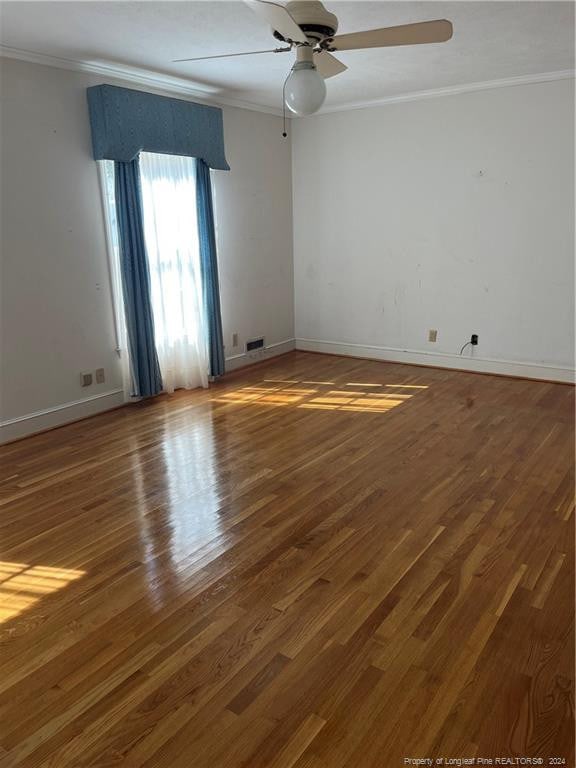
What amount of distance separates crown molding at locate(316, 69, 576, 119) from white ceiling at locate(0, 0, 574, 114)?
A: 72 millimetres

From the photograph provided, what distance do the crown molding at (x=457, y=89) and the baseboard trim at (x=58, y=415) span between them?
3.63m

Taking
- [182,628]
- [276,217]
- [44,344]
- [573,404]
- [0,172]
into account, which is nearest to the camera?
[182,628]

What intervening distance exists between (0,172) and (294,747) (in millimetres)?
3743

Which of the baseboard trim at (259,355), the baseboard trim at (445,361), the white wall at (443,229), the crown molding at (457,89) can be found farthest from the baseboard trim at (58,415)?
the crown molding at (457,89)

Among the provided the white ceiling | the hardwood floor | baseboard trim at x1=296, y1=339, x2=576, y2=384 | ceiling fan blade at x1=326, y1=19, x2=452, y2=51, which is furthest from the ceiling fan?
baseboard trim at x1=296, y1=339, x2=576, y2=384

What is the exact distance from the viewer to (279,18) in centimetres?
225

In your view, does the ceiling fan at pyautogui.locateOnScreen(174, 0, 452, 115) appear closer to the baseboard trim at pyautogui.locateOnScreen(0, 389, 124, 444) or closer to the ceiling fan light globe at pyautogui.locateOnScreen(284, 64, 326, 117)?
the ceiling fan light globe at pyautogui.locateOnScreen(284, 64, 326, 117)

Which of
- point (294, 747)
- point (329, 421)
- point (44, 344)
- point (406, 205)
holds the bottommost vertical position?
point (294, 747)

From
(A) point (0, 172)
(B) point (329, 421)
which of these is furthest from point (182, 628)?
(A) point (0, 172)

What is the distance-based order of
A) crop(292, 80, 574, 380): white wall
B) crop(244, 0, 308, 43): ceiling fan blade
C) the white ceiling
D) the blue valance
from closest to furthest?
crop(244, 0, 308, 43): ceiling fan blade, the white ceiling, the blue valance, crop(292, 80, 574, 380): white wall

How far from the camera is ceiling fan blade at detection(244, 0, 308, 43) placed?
2.16 m

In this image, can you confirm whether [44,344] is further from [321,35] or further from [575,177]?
[575,177]

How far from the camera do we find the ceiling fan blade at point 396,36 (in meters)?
2.42

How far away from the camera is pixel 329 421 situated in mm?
4430
